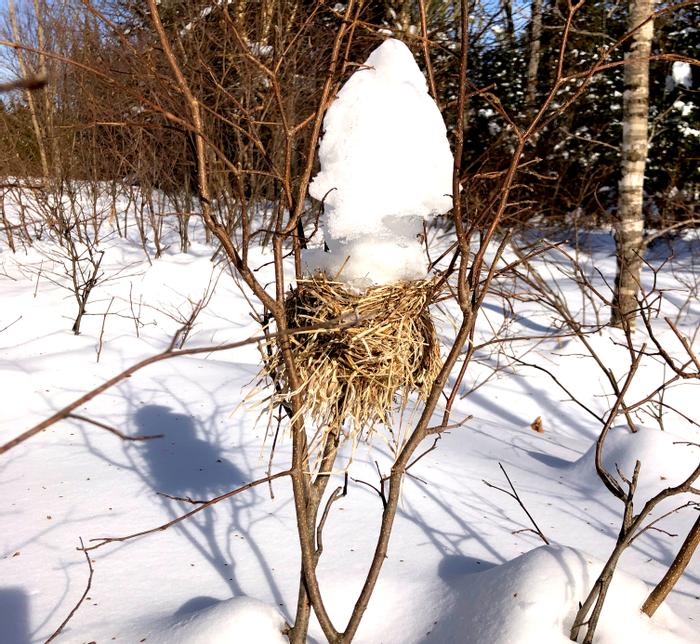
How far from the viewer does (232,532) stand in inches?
89.0

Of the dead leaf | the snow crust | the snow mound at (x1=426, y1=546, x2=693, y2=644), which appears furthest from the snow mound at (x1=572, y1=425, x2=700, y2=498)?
the snow crust

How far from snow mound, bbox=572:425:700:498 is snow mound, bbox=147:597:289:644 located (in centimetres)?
171

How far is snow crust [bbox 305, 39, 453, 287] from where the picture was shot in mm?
1378

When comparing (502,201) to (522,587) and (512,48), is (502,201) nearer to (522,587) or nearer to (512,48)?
(522,587)

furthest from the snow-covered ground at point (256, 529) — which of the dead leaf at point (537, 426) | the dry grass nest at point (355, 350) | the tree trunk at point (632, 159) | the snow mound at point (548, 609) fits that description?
the tree trunk at point (632, 159)

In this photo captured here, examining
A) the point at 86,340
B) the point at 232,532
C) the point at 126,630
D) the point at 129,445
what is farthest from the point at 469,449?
the point at 86,340

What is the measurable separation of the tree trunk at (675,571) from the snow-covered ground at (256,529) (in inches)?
2.0

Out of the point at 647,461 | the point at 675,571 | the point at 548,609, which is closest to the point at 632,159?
the point at 647,461

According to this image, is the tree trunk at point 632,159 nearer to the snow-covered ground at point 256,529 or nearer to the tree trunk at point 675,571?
the snow-covered ground at point 256,529

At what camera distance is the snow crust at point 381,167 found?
138 cm

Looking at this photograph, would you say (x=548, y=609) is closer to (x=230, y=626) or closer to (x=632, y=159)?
(x=230, y=626)

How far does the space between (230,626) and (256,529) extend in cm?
63

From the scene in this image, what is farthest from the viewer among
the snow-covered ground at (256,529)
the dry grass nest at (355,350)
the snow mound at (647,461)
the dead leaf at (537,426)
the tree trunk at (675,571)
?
the dead leaf at (537,426)

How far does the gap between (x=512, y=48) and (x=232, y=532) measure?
11.7 m
